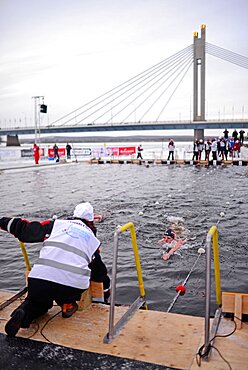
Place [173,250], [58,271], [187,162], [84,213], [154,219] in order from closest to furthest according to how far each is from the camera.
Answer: [58,271]
[84,213]
[173,250]
[154,219]
[187,162]

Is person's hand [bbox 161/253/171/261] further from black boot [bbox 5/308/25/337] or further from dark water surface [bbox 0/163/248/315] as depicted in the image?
black boot [bbox 5/308/25/337]

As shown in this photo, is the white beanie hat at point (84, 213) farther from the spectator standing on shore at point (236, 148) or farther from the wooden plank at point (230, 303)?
the spectator standing on shore at point (236, 148)

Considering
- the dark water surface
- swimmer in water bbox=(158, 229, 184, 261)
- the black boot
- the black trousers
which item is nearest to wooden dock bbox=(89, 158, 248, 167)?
the dark water surface

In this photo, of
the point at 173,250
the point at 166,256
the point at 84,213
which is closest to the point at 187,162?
the point at 173,250

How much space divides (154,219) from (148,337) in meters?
6.21

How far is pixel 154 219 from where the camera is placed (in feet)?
31.6

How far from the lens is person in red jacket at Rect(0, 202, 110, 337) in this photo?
3611mm

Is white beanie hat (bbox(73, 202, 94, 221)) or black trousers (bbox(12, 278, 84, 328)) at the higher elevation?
white beanie hat (bbox(73, 202, 94, 221))

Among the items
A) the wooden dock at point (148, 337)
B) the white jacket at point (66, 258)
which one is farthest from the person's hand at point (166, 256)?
the white jacket at point (66, 258)

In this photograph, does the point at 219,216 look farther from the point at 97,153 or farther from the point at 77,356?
the point at 97,153

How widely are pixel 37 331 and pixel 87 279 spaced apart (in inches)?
26.8

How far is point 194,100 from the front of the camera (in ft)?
176

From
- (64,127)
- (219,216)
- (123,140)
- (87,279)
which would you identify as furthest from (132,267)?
(123,140)

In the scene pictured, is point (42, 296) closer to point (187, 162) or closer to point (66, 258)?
point (66, 258)
